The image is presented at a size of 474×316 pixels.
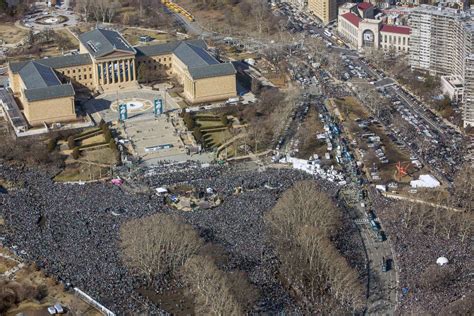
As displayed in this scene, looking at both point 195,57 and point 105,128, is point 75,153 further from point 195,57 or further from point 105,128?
point 195,57

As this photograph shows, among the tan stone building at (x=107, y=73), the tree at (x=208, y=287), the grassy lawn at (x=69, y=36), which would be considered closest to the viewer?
the tree at (x=208, y=287)

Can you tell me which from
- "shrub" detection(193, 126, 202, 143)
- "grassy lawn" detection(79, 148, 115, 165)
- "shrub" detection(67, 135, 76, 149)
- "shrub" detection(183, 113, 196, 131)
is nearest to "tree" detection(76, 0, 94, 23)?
"shrub" detection(183, 113, 196, 131)

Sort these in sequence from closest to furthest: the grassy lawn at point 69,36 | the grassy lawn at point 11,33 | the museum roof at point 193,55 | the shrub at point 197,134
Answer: the shrub at point 197,134 → the museum roof at point 193,55 → the grassy lawn at point 69,36 → the grassy lawn at point 11,33

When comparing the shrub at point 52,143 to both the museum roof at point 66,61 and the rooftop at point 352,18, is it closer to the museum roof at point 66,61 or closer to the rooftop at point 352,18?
the museum roof at point 66,61

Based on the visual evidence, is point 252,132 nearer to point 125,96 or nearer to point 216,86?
point 216,86

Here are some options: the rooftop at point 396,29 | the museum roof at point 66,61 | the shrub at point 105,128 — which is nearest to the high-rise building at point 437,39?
the rooftop at point 396,29

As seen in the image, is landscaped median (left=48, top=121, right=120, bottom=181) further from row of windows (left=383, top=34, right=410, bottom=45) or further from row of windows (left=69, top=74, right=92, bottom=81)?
row of windows (left=383, top=34, right=410, bottom=45)

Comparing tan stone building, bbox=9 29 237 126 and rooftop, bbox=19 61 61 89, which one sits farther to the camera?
rooftop, bbox=19 61 61 89

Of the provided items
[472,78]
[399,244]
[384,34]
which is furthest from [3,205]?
[384,34]
